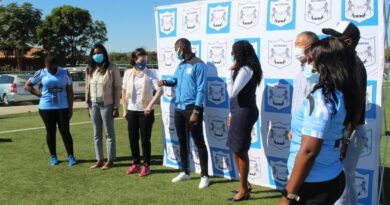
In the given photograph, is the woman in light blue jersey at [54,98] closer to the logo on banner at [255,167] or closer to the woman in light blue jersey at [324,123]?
the logo on banner at [255,167]

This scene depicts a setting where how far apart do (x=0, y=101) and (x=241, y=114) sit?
16370mm

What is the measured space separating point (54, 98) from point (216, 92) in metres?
2.70

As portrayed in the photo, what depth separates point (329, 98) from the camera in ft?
5.38

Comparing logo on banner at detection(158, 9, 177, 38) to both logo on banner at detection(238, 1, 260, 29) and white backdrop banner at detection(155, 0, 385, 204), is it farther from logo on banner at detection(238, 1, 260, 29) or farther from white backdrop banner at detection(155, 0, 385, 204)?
logo on banner at detection(238, 1, 260, 29)

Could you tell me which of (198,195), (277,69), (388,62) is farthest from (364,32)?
(198,195)

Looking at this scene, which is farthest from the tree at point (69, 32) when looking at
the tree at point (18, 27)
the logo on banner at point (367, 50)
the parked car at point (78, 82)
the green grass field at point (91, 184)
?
the logo on banner at point (367, 50)

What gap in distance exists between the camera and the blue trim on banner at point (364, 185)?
3572 millimetres

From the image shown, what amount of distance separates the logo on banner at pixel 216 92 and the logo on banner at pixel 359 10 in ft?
5.89

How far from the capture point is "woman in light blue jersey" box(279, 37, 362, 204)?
164 cm

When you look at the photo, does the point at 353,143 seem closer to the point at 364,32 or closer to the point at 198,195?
the point at 364,32

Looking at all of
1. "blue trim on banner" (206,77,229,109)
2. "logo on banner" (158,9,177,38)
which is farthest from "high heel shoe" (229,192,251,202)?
"logo on banner" (158,9,177,38)

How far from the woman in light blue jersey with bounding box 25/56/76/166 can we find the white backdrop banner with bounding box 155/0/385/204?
1673 millimetres

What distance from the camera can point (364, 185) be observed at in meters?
3.63

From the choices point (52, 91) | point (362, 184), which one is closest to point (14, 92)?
point (52, 91)
